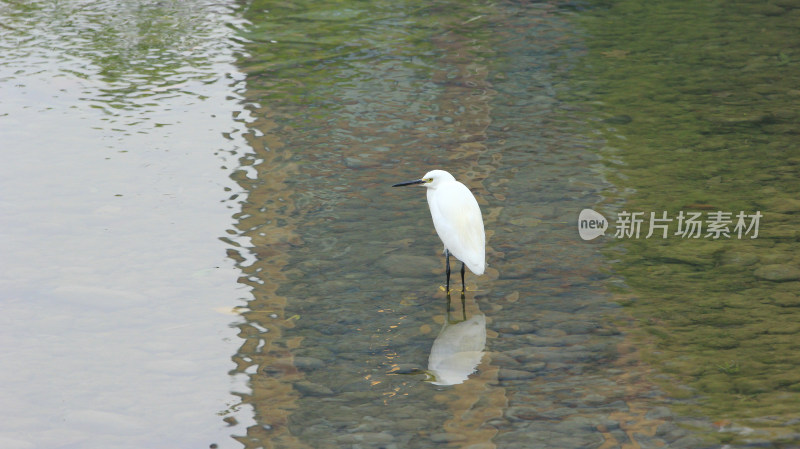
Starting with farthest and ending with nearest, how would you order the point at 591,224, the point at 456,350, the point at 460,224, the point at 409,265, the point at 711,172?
the point at 711,172
the point at 591,224
the point at 409,265
the point at 460,224
the point at 456,350

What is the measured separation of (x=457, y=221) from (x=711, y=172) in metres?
2.95

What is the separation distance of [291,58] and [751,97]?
17.2 ft

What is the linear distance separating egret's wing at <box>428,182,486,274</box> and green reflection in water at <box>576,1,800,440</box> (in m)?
1.00

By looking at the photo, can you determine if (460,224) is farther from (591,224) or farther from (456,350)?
(591,224)

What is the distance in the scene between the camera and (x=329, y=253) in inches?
249

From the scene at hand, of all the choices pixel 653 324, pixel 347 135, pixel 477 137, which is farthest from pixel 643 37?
pixel 653 324

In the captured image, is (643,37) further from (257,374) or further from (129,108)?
(257,374)

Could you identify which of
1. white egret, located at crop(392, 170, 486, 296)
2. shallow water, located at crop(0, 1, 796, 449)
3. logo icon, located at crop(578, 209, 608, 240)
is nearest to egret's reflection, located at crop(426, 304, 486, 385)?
shallow water, located at crop(0, 1, 796, 449)

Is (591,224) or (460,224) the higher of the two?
(460,224)

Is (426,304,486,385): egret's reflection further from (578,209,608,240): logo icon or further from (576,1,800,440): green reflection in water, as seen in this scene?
(578,209,608,240): logo icon

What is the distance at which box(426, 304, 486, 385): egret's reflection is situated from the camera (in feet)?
16.0

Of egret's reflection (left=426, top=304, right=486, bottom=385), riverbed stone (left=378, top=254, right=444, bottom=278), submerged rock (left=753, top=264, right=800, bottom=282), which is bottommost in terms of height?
egret's reflection (left=426, top=304, right=486, bottom=385)

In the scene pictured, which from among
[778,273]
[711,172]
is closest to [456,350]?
[778,273]

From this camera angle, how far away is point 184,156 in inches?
320
